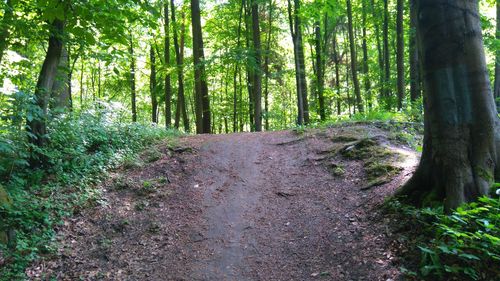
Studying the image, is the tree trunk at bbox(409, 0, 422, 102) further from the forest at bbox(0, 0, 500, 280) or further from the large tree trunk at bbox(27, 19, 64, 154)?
the large tree trunk at bbox(27, 19, 64, 154)

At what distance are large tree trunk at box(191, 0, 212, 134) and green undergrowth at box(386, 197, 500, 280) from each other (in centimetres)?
1196

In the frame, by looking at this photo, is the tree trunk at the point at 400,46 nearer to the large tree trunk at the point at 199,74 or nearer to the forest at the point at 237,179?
the forest at the point at 237,179

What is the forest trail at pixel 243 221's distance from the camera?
16.6 ft

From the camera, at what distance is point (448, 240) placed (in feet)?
13.4

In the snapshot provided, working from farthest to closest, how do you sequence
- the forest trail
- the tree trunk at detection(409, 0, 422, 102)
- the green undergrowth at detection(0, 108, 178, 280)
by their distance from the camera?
1. the tree trunk at detection(409, 0, 422, 102)
2. the green undergrowth at detection(0, 108, 178, 280)
3. the forest trail

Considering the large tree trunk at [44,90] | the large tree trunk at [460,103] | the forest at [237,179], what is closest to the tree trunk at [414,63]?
the forest at [237,179]

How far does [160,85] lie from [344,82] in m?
16.4

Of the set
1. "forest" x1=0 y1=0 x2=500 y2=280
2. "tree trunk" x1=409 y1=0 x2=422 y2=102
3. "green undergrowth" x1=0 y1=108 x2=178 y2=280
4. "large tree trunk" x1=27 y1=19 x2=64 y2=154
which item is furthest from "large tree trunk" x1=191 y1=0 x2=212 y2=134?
"tree trunk" x1=409 y1=0 x2=422 y2=102

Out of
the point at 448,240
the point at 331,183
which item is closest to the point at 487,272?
the point at 448,240

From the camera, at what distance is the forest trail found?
5066 mm

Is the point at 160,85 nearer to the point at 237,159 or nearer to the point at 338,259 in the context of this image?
the point at 237,159

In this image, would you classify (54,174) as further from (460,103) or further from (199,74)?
(199,74)

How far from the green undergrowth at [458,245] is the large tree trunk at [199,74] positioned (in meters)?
12.0

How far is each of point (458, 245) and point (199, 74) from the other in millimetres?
13294
